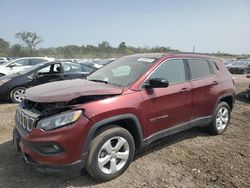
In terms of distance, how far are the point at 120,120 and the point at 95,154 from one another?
23.1 inches

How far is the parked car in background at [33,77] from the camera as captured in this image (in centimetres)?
853

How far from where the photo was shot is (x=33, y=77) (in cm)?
881

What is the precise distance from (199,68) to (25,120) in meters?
3.30

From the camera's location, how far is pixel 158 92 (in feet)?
13.2

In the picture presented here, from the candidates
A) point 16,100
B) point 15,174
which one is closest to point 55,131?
Answer: point 15,174

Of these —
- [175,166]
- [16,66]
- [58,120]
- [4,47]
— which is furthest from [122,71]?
[4,47]

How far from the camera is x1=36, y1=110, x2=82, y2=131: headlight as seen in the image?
10.3ft

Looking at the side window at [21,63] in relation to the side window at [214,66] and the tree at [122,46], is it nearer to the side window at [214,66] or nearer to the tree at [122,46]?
the side window at [214,66]

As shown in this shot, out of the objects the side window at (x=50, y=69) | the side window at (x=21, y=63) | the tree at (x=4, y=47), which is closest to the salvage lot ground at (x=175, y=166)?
the side window at (x=50, y=69)

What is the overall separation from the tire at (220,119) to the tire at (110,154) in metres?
2.34

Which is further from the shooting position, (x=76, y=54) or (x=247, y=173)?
(x=76, y=54)

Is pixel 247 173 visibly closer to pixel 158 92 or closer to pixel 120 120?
pixel 158 92

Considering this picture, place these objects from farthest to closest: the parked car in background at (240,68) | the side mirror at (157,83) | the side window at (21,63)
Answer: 1. the parked car in background at (240,68)
2. the side window at (21,63)
3. the side mirror at (157,83)

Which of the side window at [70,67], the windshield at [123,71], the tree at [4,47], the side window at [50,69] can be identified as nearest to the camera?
the windshield at [123,71]
